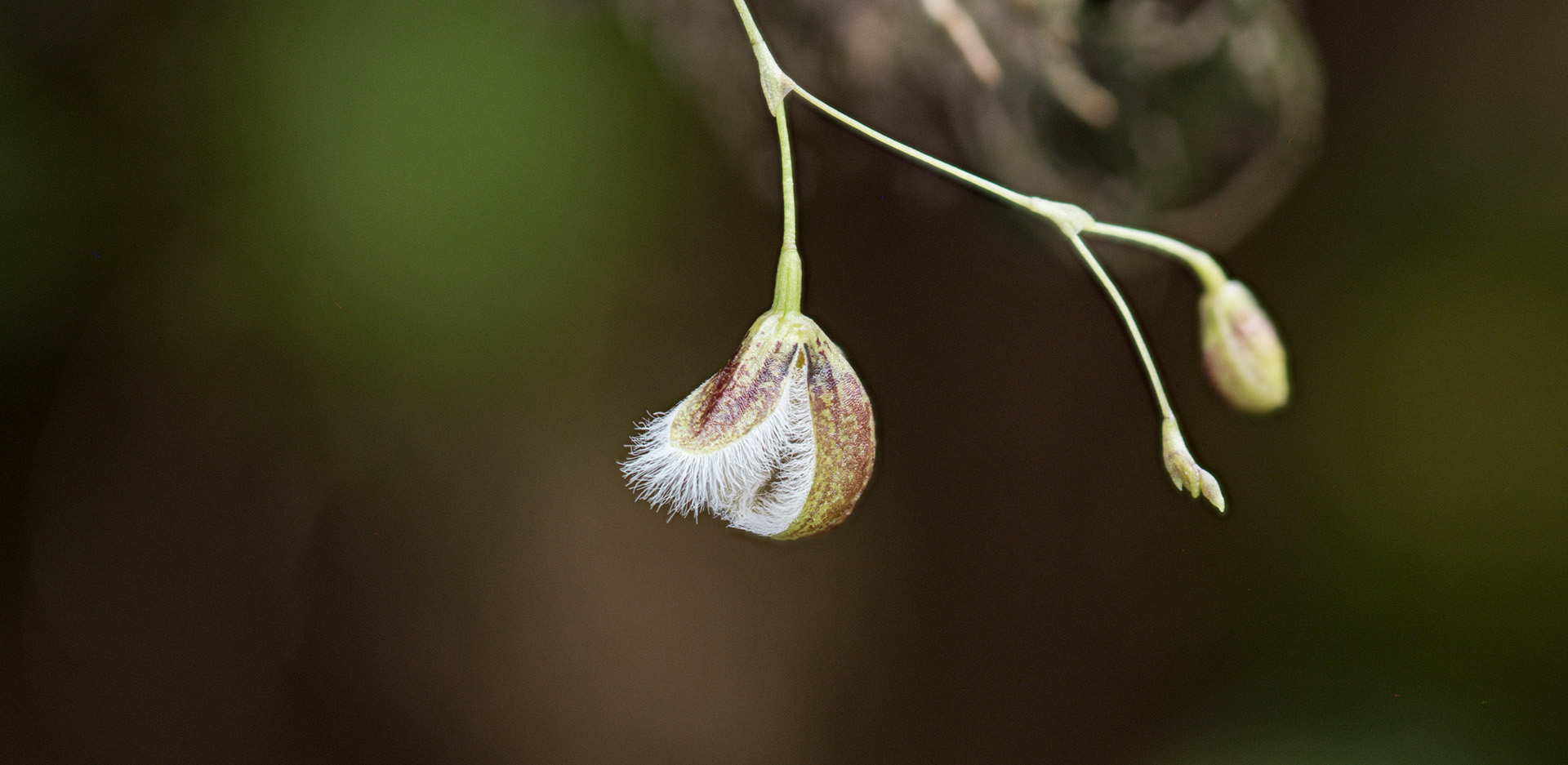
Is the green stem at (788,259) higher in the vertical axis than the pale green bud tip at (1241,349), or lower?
lower

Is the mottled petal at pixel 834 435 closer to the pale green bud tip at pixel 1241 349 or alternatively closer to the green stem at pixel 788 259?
the green stem at pixel 788 259

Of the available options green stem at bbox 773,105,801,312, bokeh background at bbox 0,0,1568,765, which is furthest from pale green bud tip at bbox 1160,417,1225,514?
bokeh background at bbox 0,0,1568,765

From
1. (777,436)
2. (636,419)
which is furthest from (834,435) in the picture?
(636,419)

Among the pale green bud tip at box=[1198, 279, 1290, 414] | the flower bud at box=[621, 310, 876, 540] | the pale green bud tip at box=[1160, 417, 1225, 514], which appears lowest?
the flower bud at box=[621, 310, 876, 540]

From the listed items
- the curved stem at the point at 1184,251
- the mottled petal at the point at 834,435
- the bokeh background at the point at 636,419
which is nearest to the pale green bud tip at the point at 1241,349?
the curved stem at the point at 1184,251

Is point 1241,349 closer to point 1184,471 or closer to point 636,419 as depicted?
point 1184,471

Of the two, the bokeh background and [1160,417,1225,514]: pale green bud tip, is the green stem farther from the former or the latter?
the bokeh background
